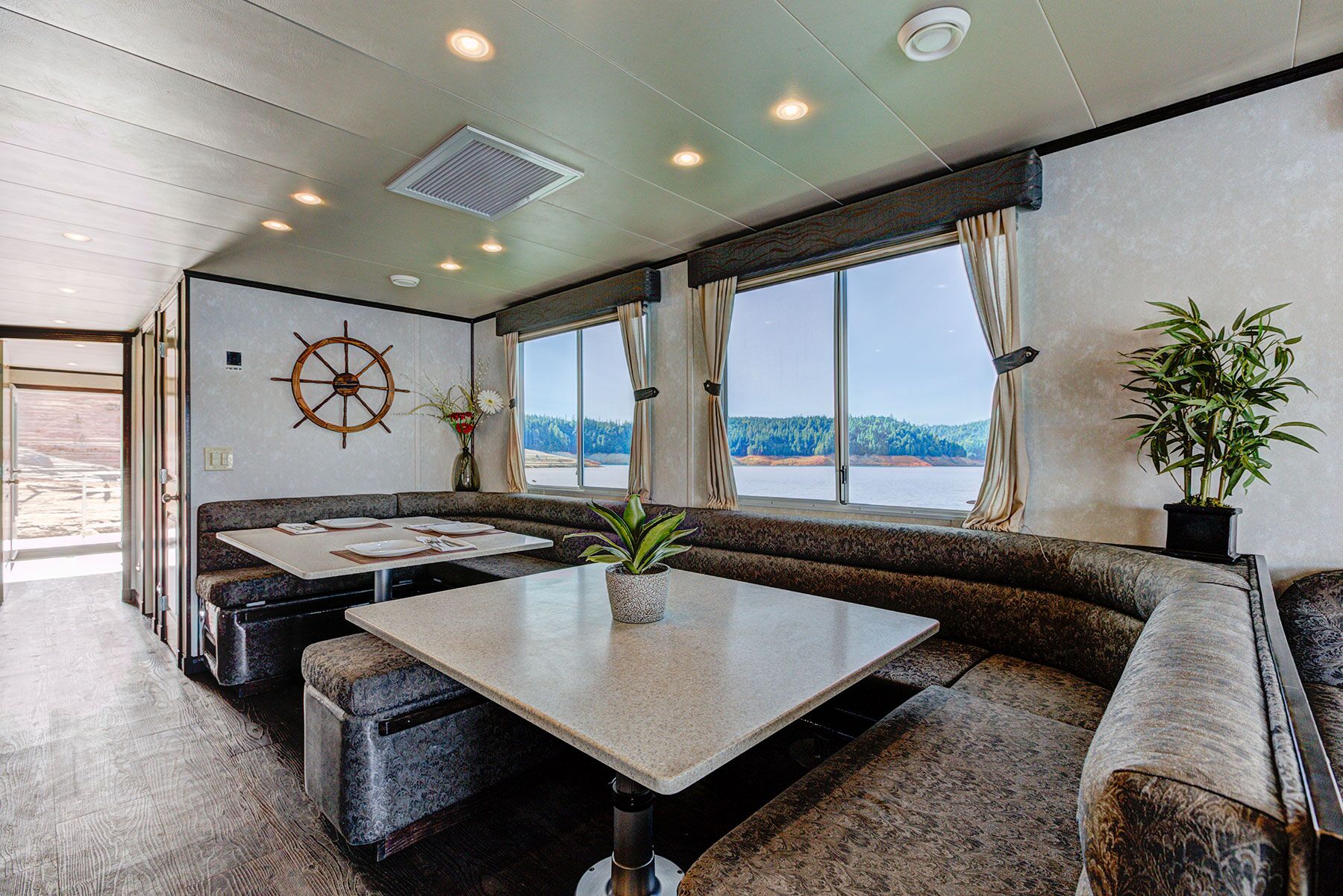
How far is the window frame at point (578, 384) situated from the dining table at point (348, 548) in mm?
1156

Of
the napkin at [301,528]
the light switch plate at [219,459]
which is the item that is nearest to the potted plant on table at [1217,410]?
the napkin at [301,528]

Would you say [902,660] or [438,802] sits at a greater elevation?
[902,660]

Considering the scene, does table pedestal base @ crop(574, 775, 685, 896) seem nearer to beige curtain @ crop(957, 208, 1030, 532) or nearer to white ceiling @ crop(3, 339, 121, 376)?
beige curtain @ crop(957, 208, 1030, 532)

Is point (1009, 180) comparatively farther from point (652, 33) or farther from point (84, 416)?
point (84, 416)

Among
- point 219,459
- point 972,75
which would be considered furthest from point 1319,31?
point 219,459

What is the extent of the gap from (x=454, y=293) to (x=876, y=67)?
3.53 metres

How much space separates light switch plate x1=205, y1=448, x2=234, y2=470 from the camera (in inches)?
151

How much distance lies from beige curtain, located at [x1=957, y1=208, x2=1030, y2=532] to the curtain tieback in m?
0.02

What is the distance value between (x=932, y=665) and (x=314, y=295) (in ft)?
15.0

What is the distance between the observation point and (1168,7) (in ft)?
5.27

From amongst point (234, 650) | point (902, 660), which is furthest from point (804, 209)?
point (234, 650)

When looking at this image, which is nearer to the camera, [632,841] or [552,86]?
[632,841]

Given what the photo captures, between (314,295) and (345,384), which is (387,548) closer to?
(345,384)

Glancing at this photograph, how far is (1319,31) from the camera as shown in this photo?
1.70 meters
